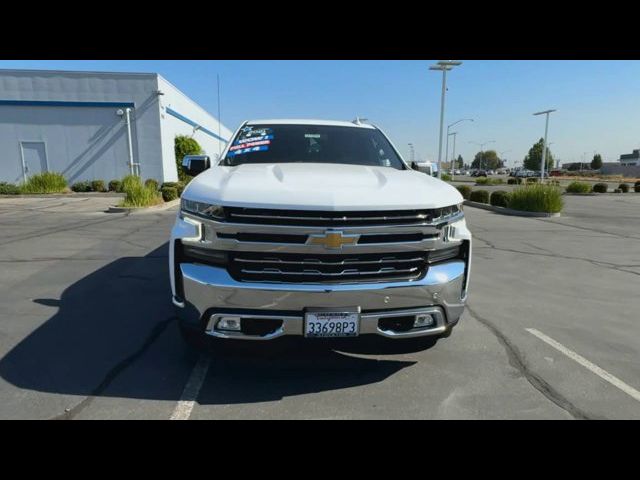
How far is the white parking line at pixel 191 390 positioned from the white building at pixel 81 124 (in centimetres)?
2185

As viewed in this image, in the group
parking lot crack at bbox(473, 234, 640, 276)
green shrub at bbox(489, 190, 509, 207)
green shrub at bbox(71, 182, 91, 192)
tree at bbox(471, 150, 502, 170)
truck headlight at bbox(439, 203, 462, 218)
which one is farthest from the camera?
tree at bbox(471, 150, 502, 170)

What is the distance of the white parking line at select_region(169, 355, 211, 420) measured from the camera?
8.64 ft

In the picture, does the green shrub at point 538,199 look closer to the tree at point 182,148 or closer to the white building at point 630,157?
the tree at point 182,148

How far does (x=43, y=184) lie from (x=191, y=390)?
72.8 ft

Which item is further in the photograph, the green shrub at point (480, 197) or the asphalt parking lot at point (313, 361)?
the green shrub at point (480, 197)

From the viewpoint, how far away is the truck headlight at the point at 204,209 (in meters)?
2.53

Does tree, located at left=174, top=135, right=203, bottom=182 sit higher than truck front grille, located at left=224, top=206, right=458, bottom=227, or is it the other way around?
tree, located at left=174, top=135, right=203, bottom=182

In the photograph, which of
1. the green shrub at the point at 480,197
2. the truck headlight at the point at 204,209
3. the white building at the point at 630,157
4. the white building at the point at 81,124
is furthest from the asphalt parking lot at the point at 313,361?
the white building at the point at 630,157

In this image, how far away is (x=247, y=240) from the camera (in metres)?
2.52

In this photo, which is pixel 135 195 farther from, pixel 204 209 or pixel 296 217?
pixel 296 217

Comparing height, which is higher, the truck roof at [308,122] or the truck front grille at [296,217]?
the truck roof at [308,122]

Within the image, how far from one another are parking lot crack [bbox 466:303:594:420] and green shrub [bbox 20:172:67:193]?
22.6 metres

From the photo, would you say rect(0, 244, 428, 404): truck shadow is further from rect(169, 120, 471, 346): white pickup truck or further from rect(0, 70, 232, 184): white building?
rect(0, 70, 232, 184): white building

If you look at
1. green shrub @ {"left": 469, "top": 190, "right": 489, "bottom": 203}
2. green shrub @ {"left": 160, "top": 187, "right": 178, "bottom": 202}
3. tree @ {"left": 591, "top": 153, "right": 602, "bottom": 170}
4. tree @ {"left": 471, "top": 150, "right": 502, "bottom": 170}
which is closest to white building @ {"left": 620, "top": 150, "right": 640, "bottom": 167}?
tree @ {"left": 591, "top": 153, "right": 602, "bottom": 170}
